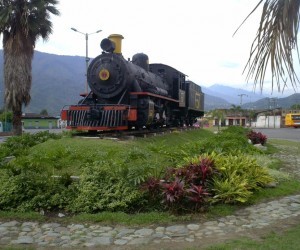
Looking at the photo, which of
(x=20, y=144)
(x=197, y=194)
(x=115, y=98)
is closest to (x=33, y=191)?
(x=197, y=194)

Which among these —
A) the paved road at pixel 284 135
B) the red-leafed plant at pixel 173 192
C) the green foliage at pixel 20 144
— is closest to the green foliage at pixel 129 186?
the red-leafed plant at pixel 173 192

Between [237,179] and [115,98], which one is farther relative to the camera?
[115,98]

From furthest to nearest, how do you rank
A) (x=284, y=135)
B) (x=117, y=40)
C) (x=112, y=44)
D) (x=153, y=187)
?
(x=284, y=135) < (x=117, y=40) < (x=112, y=44) < (x=153, y=187)

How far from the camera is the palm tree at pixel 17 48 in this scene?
2038 centimetres

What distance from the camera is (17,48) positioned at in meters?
20.5

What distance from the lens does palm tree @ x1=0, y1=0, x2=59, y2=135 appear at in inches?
802

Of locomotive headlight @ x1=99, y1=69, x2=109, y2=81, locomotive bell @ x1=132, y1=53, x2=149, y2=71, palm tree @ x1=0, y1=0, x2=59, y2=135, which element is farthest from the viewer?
palm tree @ x1=0, y1=0, x2=59, y2=135

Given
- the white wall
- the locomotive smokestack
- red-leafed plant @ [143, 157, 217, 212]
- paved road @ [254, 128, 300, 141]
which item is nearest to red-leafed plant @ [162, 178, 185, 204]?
red-leafed plant @ [143, 157, 217, 212]

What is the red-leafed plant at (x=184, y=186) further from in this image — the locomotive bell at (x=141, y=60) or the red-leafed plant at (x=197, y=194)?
the locomotive bell at (x=141, y=60)

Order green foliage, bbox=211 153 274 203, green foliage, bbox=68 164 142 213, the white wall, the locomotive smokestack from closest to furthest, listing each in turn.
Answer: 1. green foliage, bbox=68 164 142 213
2. green foliage, bbox=211 153 274 203
3. the locomotive smokestack
4. the white wall

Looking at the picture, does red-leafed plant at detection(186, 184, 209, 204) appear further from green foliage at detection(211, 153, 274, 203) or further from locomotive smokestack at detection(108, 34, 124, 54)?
locomotive smokestack at detection(108, 34, 124, 54)

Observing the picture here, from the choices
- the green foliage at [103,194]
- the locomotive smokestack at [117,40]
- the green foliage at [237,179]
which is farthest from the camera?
the locomotive smokestack at [117,40]

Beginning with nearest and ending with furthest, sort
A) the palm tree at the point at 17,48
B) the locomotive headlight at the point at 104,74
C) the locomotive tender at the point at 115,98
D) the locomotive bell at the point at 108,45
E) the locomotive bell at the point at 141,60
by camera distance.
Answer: the locomotive tender at the point at 115,98 → the locomotive headlight at the point at 104,74 → the locomotive bell at the point at 108,45 → the locomotive bell at the point at 141,60 → the palm tree at the point at 17,48

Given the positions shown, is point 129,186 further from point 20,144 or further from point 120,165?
point 20,144
